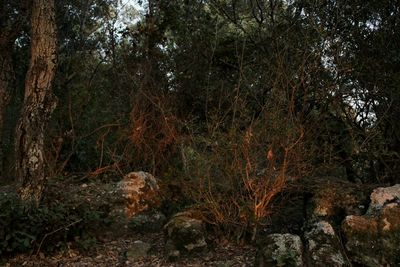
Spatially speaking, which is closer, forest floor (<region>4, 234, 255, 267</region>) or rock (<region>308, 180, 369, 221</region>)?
forest floor (<region>4, 234, 255, 267</region>)

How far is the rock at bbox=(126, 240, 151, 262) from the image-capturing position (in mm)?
4859

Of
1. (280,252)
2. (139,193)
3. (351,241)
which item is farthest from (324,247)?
(139,193)

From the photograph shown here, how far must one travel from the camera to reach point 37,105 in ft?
17.3

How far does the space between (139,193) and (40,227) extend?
160 centimetres

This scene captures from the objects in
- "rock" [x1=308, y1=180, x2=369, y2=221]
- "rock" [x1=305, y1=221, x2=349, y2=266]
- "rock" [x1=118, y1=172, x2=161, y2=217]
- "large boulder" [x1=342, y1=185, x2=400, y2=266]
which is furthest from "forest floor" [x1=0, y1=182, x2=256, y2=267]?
"large boulder" [x1=342, y1=185, x2=400, y2=266]

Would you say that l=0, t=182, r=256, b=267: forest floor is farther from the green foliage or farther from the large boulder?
the large boulder

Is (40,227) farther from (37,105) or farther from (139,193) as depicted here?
(139,193)

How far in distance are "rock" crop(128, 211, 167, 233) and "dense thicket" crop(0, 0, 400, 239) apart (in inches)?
20.8

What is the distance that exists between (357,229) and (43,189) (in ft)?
12.2

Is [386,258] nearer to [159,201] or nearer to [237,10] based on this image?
[159,201]

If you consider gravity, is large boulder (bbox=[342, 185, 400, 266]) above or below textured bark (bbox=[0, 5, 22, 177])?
below

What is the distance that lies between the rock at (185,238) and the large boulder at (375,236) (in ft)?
5.10

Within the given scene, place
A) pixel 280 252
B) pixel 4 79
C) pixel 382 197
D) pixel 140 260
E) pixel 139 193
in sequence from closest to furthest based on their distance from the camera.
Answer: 1. pixel 280 252
2. pixel 382 197
3. pixel 140 260
4. pixel 139 193
5. pixel 4 79

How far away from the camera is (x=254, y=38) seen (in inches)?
332
